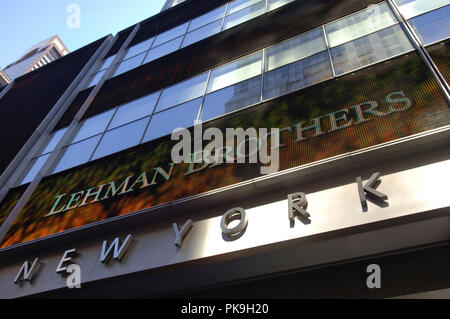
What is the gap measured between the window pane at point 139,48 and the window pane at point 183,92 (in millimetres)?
5966

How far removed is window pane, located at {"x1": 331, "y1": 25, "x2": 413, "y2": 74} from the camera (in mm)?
7373

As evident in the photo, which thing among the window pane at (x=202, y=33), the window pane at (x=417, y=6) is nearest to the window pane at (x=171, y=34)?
the window pane at (x=202, y=33)

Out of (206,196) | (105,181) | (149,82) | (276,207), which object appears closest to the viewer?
(276,207)

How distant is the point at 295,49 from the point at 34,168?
9234mm

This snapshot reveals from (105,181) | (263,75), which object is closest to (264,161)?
(263,75)

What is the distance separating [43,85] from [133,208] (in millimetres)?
13360

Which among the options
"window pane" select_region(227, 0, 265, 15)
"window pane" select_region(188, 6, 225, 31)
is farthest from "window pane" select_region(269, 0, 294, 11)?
"window pane" select_region(188, 6, 225, 31)

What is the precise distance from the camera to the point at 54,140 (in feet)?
40.7

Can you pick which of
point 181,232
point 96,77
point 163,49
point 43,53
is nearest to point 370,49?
point 181,232

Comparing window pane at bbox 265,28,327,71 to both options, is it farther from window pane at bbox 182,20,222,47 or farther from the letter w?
the letter w

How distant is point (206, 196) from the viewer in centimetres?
629

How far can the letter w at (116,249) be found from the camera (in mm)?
6273

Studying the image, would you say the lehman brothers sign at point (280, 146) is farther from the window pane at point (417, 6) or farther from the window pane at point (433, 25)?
the window pane at point (417, 6)

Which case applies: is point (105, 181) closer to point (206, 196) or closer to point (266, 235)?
point (206, 196)
